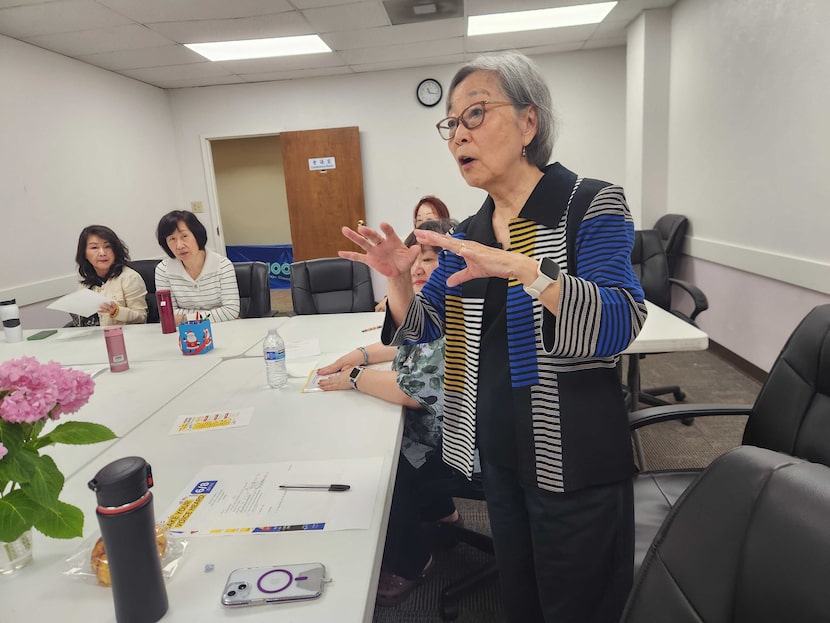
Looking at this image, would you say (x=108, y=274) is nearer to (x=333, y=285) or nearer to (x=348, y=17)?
(x=333, y=285)

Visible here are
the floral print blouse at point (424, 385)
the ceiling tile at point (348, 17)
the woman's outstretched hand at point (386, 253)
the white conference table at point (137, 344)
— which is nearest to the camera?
the woman's outstretched hand at point (386, 253)

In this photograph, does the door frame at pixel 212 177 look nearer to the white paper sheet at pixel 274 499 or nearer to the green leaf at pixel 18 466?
the white paper sheet at pixel 274 499

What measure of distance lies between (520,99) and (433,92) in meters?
4.93

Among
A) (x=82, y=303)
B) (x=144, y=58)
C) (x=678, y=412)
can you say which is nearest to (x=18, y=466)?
(x=678, y=412)

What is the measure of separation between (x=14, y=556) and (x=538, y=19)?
492 cm

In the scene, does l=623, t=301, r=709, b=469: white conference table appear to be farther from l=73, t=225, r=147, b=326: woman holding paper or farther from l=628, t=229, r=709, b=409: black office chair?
l=73, t=225, r=147, b=326: woman holding paper

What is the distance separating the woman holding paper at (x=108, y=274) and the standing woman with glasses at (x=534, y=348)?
2.47 metres

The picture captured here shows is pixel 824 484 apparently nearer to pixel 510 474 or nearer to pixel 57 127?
pixel 510 474

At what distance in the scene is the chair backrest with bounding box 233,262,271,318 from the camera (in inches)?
123

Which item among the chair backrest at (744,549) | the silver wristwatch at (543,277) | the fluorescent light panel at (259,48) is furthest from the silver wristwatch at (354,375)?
the fluorescent light panel at (259,48)

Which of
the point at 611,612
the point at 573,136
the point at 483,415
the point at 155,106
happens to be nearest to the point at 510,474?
the point at 483,415

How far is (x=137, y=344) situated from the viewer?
2.43 metres

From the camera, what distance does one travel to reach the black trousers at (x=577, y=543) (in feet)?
3.38

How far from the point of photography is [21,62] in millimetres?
3898
